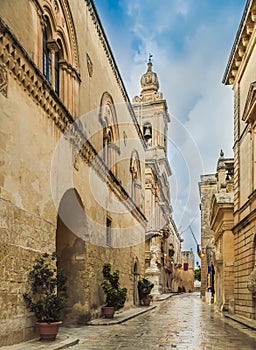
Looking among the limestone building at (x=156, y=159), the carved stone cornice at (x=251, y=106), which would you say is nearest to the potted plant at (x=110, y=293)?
the carved stone cornice at (x=251, y=106)

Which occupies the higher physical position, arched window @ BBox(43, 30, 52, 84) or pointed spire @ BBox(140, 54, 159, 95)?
pointed spire @ BBox(140, 54, 159, 95)

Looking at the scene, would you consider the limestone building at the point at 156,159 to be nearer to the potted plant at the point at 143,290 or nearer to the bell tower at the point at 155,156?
the bell tower at the point at 155,156

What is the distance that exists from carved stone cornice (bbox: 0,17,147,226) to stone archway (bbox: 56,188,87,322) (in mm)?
1518

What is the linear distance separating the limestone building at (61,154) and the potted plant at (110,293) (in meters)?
0.24

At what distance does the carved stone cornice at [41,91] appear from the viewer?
8867mm

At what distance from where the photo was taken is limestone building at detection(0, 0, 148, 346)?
9008 mm

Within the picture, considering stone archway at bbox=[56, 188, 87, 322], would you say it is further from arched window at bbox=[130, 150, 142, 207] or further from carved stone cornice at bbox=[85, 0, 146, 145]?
arched window at bbox=[130, 150, 142, 207]

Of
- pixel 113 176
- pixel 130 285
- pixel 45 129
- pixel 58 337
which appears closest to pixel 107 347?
pixel 58 337

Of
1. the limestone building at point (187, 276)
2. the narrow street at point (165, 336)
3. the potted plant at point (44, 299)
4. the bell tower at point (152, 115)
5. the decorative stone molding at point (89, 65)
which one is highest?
the bell tower at point (152, 115)

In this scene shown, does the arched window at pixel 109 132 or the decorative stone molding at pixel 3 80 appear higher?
the arched window at pixel 109 132

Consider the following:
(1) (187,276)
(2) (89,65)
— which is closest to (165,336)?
(2) (89,65)

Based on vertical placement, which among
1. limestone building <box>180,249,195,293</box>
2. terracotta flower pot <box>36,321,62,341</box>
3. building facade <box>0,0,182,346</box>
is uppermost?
building facade <box>0,0,182,346</box>

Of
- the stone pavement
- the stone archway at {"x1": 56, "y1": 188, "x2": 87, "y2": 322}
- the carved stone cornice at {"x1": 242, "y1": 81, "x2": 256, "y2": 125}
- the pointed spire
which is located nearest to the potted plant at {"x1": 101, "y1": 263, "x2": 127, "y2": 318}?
the stone pavement

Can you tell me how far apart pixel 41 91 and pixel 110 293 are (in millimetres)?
7803
